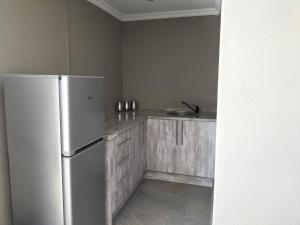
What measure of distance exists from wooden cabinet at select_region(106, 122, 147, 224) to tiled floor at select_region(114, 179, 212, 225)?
0.45ft

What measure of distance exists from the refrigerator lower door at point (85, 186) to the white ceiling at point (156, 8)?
2.02 m

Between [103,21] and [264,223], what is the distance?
298cm

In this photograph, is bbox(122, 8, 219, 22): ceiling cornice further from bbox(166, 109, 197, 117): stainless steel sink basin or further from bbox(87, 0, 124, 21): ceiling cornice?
bbox(166, 109, 197, 117): stainless steel sink basin

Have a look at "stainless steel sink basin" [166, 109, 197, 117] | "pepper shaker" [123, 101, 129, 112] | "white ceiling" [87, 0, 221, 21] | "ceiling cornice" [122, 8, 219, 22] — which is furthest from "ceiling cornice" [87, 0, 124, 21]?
"stainless steel sink basin" [166, 109, 197, 117]

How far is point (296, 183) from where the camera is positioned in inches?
30.9

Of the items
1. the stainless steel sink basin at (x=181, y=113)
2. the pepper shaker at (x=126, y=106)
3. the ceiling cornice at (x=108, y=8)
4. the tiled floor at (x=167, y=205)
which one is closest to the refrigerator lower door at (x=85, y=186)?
the tiled floor at (x=167, y=205)

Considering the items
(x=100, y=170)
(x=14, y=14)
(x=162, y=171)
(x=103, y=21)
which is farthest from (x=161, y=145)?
(x=14, y=14)

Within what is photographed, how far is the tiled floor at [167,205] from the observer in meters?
2.25

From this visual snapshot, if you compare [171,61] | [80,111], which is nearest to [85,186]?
[80,111]

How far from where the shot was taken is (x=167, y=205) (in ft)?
8.26

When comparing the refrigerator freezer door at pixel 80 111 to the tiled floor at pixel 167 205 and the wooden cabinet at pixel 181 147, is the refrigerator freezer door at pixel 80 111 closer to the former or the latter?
the tiled floor at pixel 167 205

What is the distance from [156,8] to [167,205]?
2.66 metres

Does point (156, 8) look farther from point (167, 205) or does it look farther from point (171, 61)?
point (167, 205)

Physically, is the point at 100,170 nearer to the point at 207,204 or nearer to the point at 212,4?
the point at 207,204
